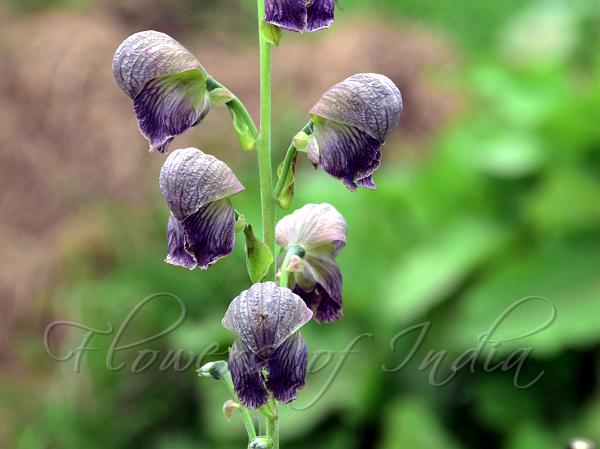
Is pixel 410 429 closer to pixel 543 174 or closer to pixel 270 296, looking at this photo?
pixel 543 174

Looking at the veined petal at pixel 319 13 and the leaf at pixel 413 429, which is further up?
the veined petal at pixel 319 13

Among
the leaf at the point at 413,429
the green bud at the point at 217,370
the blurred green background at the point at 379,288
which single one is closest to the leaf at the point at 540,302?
the blurred green background at the point at 379,288

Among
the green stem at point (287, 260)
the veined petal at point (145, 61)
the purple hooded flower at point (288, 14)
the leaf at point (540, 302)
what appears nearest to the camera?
the purple hooded flower at point (288, 14)

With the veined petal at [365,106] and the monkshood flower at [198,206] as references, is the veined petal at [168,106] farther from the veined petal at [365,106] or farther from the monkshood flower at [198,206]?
the veined petal at [365,106]

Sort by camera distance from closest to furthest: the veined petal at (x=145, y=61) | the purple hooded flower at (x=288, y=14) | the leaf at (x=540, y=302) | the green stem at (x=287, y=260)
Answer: the purple hooded flower at (x=288, y=14) → the veined petal at (x=145, y=61) → the green stem at (x=287, y=260) → the leaf at (x=540, y=302)

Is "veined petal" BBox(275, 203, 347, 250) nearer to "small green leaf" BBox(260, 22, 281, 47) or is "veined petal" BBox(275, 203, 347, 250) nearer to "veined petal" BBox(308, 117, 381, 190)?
"veined petal" BBox(308, 117, 381, 190)

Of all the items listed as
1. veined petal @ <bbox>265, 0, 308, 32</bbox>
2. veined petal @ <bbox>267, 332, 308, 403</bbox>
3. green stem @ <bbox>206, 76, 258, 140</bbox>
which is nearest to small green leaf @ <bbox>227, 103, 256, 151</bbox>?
green stem @ <bbox>206, 76, 258, 140</bbox>

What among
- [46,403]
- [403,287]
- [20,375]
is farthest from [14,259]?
[403,287]
